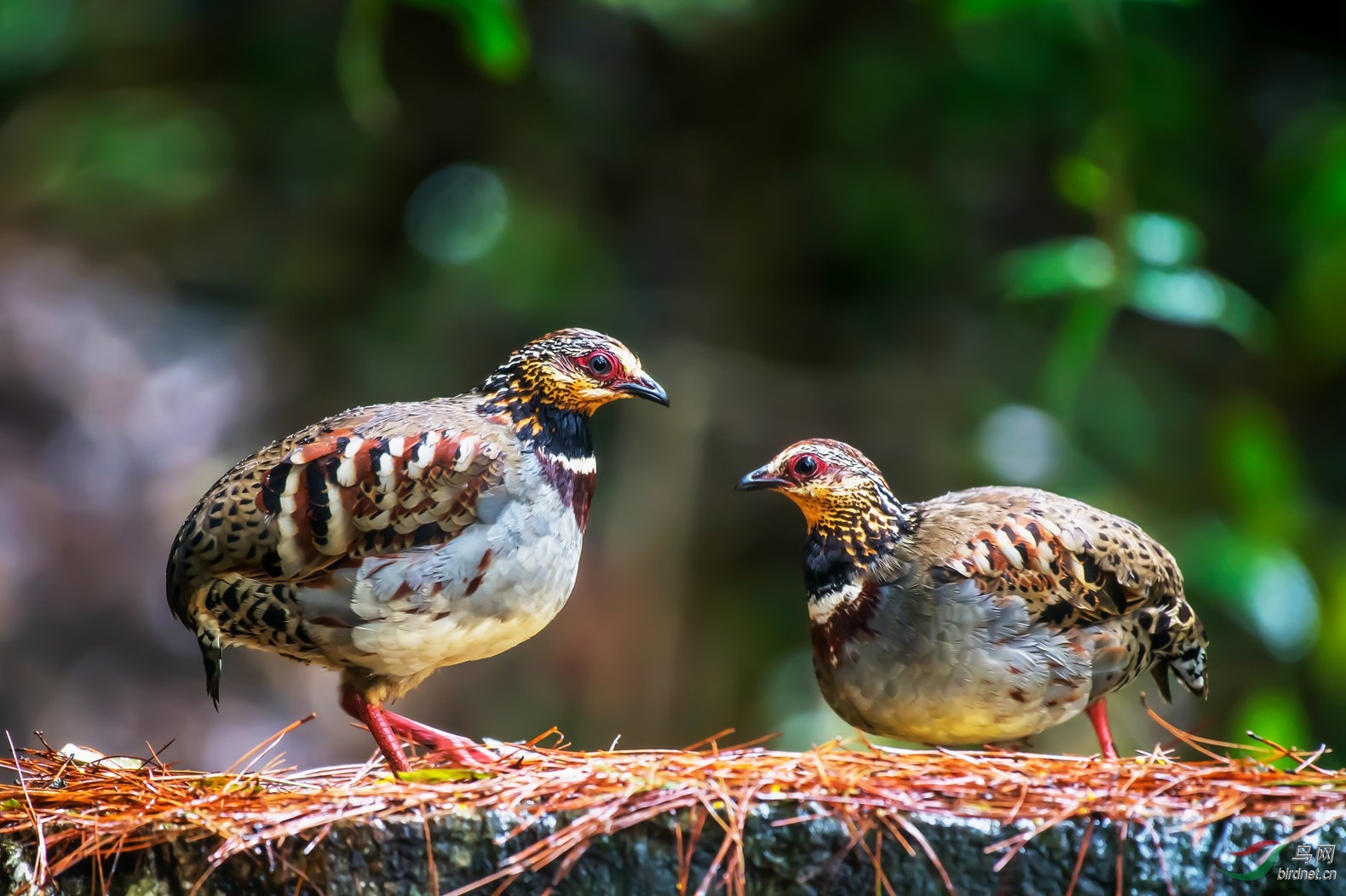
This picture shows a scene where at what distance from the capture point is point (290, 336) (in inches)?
270

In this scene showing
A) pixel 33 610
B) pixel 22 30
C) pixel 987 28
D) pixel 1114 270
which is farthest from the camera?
pixel 22 30

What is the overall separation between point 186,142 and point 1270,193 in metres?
5.50

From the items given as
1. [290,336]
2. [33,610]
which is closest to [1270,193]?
[290,336]

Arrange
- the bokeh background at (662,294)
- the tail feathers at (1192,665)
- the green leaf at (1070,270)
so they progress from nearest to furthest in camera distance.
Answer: the tail feathers at (1192,665) < the green leaf at (1070,270) < the bokeh background at (662,294)

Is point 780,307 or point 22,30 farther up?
point 22,30

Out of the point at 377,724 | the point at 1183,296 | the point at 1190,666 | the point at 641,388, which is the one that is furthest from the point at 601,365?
the point at 1183,296

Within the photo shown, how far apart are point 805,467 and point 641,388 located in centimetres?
46

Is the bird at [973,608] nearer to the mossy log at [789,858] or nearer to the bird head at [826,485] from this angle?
the bird head at [826,485]

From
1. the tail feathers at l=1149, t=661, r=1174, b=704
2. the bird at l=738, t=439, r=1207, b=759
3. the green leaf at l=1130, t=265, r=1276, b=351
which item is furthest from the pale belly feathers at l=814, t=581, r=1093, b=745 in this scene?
the green leaf at l=1130, t=265, r=1276, b=351

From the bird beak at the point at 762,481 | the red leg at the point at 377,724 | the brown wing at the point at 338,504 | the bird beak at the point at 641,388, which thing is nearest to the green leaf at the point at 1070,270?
the bird beak at the point at 762,481

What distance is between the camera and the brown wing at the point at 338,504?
9.66 feet

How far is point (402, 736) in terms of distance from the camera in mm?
3510

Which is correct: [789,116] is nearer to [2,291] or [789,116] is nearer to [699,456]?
[699,456]

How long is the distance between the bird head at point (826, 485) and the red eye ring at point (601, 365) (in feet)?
1.42
